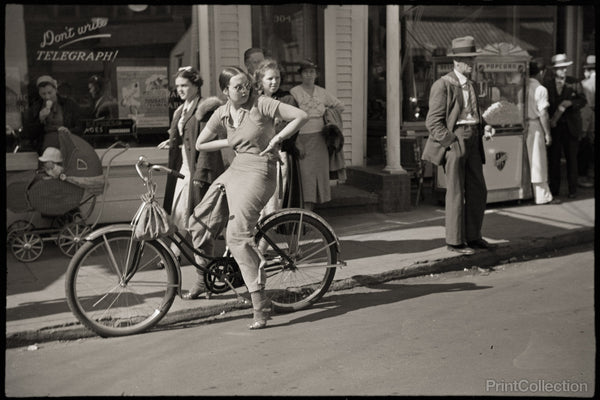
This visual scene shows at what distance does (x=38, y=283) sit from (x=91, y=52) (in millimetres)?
3022

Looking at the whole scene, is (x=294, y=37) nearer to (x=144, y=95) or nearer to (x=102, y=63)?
(x=144, y=95)

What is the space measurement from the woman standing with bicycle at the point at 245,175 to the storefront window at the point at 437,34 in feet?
19.7

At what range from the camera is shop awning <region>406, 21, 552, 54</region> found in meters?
12.2

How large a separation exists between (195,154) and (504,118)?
520cm

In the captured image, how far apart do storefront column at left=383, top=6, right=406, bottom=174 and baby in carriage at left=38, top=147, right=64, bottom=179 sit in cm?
414

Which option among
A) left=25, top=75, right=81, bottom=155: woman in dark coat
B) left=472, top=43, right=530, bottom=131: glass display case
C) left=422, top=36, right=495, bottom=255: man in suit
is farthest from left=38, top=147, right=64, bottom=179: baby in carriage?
left=472, top=43, right=530, bottom=131: glass display case

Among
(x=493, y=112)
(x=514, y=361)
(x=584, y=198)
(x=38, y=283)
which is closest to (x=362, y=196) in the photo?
(x=493, y=112)

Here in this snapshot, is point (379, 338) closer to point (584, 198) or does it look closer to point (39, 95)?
point (39, 95)

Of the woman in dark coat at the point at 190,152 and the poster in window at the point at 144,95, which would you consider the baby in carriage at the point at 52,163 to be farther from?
the woman in dark coat at the point at 190,152

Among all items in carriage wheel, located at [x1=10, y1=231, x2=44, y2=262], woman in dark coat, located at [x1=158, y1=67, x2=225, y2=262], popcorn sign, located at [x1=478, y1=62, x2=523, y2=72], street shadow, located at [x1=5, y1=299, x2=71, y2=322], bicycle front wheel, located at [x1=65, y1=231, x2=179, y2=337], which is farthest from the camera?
popcorn sign, located at [x1=478, y1=62, x2=523, y2=72]

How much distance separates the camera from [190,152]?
7.04m

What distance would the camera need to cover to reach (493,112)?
1048cm

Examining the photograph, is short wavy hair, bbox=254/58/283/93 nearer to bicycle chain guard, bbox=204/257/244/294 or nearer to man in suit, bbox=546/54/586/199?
bicycle chain guard, bbox=204/257/244/294

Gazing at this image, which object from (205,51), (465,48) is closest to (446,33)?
(205,51)
